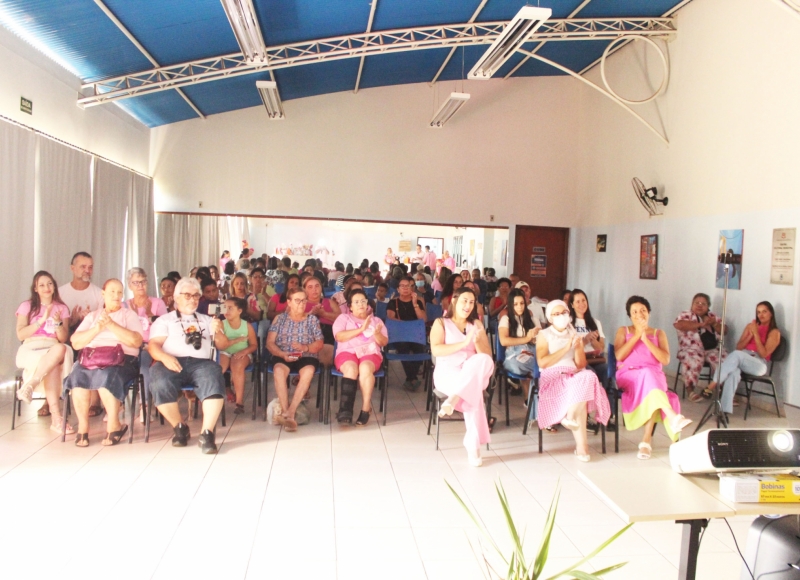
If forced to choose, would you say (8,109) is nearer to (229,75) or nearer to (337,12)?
(229,75)

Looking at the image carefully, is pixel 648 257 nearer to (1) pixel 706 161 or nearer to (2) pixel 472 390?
(1) pixel 706 161

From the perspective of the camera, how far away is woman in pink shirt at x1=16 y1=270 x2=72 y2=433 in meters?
4.61

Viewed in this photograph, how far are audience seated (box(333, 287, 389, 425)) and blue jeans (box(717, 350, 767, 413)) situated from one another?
123 inches

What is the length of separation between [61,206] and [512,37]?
508cm

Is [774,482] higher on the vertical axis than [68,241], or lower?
lower

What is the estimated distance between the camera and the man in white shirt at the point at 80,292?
5.13 m

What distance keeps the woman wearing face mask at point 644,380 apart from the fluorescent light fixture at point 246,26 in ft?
14.0

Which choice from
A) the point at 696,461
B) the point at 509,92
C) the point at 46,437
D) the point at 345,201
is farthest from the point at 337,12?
the point at 696,461

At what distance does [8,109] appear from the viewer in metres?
5.75

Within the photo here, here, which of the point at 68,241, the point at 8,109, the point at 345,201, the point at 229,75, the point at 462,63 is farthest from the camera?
the point at 345,201

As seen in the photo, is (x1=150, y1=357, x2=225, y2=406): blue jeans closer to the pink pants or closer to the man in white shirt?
the man in white shirt

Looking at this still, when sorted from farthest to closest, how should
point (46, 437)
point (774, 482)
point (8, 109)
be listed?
point (8, 109), point (46, 437), point (774, 482)

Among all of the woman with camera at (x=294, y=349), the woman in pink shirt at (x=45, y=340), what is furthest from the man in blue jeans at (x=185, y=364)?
the woman in pink shirt at (x=45, y=340)

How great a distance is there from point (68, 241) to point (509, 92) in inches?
286
